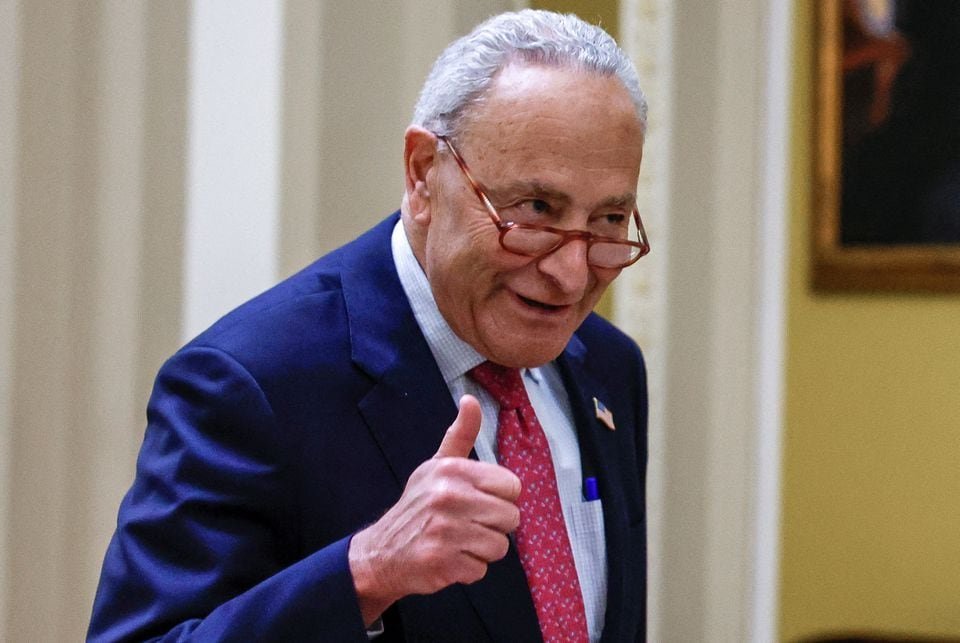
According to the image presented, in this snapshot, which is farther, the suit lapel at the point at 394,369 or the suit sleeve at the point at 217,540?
the suit lapel at the point at 394,369

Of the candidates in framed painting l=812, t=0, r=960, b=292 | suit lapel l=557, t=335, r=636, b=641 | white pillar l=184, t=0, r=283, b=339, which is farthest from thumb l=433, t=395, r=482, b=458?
framed painting l=812, t=0, r=960, b=292

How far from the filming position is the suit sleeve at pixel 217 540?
4.03ft

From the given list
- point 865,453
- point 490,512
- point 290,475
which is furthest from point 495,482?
point 865,453

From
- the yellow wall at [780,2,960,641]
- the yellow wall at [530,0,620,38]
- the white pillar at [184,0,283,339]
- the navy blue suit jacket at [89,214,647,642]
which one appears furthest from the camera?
the yellow wall at [780,2,960,641]

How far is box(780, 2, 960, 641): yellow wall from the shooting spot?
3.95 meters

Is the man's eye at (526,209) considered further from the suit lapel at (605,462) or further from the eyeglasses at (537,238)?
the suit lapel at (605,462)

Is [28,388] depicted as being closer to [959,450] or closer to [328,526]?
[328,526]

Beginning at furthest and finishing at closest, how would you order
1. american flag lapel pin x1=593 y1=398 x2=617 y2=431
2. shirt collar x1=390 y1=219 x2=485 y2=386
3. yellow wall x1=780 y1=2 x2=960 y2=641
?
1. yellow wall x1=780 y1=2 x2=960 y2=641
2. american flag lapel pin x1=593 y1=398 x2=617 y2=431
3. shirt collar x1=390 y1=219 x2=485 y2=386

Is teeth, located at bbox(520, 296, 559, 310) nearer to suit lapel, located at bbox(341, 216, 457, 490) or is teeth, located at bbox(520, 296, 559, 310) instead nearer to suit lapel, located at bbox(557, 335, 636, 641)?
suit lapel, located at bbox(341, 216, 457, 490)

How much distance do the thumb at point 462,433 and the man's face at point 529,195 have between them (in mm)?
272

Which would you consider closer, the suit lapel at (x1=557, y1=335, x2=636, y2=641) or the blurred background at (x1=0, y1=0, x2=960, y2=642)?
the suit lapel at (x1=557, y1=335, x2=636, y2=641)

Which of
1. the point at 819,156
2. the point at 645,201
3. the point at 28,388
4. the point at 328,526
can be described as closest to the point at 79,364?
the point at 28,388

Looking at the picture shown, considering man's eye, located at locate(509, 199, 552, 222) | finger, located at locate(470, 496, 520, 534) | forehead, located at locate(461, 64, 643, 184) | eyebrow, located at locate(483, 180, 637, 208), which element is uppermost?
forehead, located at locate(461, 64, 643, 184)

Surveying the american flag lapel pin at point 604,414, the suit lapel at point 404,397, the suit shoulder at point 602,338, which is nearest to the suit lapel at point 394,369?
the suit lapel at point 404,397
